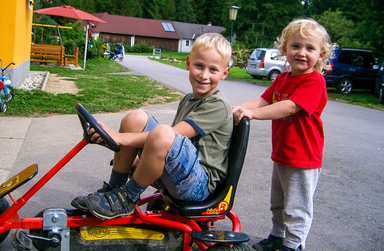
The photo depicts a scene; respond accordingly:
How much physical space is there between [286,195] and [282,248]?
→ 352 millimetres

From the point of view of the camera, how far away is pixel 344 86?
43.0 feet

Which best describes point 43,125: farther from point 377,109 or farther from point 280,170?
point 377,109

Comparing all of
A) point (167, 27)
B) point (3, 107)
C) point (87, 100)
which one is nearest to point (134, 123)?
point (3, 107)

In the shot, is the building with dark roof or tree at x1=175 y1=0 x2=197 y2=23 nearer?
the building with dark roof

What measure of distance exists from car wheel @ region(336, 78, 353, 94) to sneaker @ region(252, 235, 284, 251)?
11862mm

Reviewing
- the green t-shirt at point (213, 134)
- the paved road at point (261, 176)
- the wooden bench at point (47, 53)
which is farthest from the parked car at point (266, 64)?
the green t-shirt at point (213, 134)

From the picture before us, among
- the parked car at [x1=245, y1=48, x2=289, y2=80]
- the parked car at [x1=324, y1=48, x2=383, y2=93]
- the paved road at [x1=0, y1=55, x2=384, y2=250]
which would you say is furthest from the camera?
the parked car at [x1=245, y1=48, x2=289, y2=80]

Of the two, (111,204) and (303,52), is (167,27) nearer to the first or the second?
(303,52)

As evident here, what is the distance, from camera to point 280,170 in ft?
7.80

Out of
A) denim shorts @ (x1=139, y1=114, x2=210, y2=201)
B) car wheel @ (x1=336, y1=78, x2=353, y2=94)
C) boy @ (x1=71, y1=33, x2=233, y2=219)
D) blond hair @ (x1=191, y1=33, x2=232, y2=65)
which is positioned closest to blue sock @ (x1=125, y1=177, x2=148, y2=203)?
boy @ (x1=71, y1=33, x2=233, y2=219)

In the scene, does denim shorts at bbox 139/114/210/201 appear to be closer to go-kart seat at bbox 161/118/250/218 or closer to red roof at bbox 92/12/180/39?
go-kart seat at bbox 161/118/250/218

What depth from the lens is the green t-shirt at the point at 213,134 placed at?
2004mm

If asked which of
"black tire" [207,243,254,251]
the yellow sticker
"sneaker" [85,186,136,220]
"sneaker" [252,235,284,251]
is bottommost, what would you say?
"sneaker" [252,235,284,251]

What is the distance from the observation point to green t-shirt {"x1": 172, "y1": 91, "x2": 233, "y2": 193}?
2.00 metres
